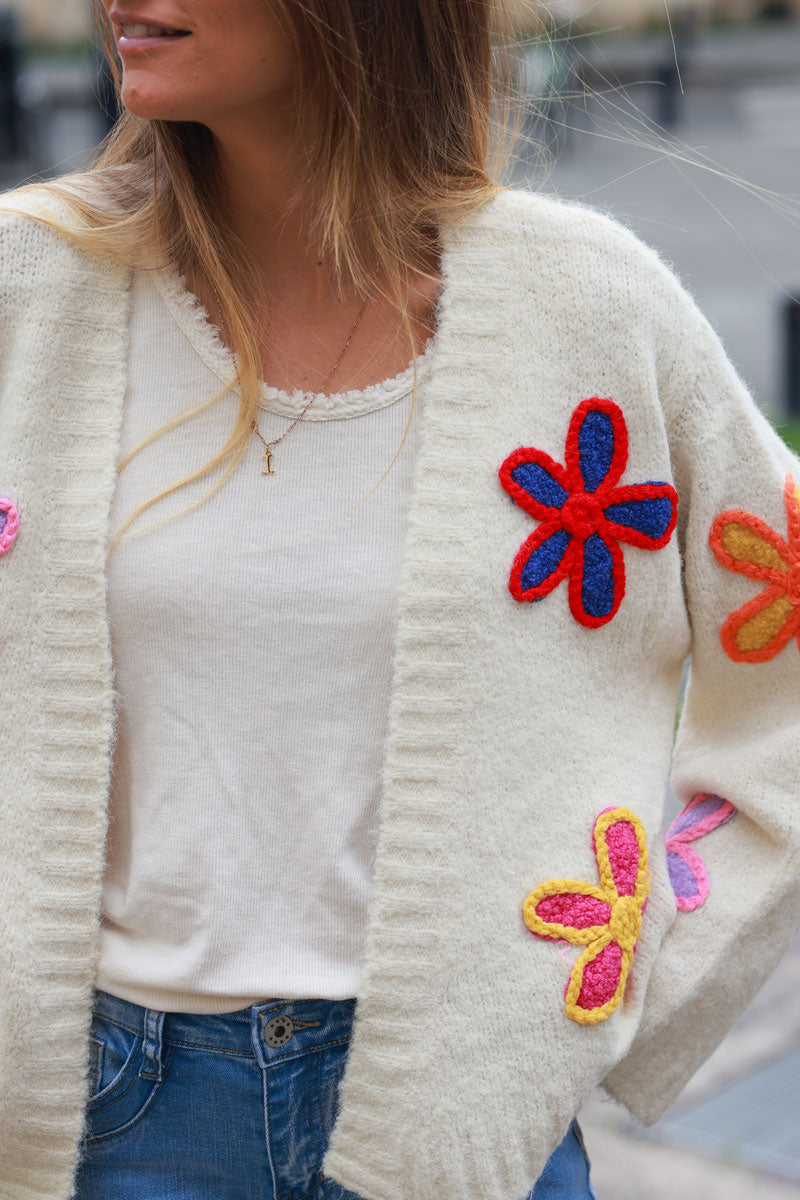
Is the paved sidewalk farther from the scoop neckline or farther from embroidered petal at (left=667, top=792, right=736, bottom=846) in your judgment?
the scoop neckline

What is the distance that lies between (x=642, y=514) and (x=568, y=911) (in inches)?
19.6

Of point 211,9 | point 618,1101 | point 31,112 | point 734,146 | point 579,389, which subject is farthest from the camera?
point 734,146

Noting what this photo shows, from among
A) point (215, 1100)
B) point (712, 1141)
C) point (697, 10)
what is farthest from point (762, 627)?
point (697, 10)

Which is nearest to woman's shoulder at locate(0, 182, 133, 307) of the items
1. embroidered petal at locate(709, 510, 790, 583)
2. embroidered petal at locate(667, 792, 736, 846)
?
embroidered petal at locate(709, 510, 790, 583)

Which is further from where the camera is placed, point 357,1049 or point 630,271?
point 630,271

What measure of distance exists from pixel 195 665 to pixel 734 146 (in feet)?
53.8

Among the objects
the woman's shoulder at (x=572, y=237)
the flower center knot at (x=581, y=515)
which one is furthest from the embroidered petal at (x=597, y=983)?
the woman's shoulder at (x=572, y=237)

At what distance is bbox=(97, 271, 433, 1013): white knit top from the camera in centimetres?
179

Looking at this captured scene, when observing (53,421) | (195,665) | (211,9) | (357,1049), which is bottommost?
(357,1049)

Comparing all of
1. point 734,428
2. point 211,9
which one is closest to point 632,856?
point 734,428

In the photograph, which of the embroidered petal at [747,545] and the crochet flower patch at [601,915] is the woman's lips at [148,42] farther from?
the crochet flower patch at [601,915]

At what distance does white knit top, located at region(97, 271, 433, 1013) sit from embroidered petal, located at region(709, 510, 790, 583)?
424mm

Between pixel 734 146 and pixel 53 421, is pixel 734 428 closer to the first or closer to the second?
pixel 53 421

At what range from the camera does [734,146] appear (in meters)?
16.9
